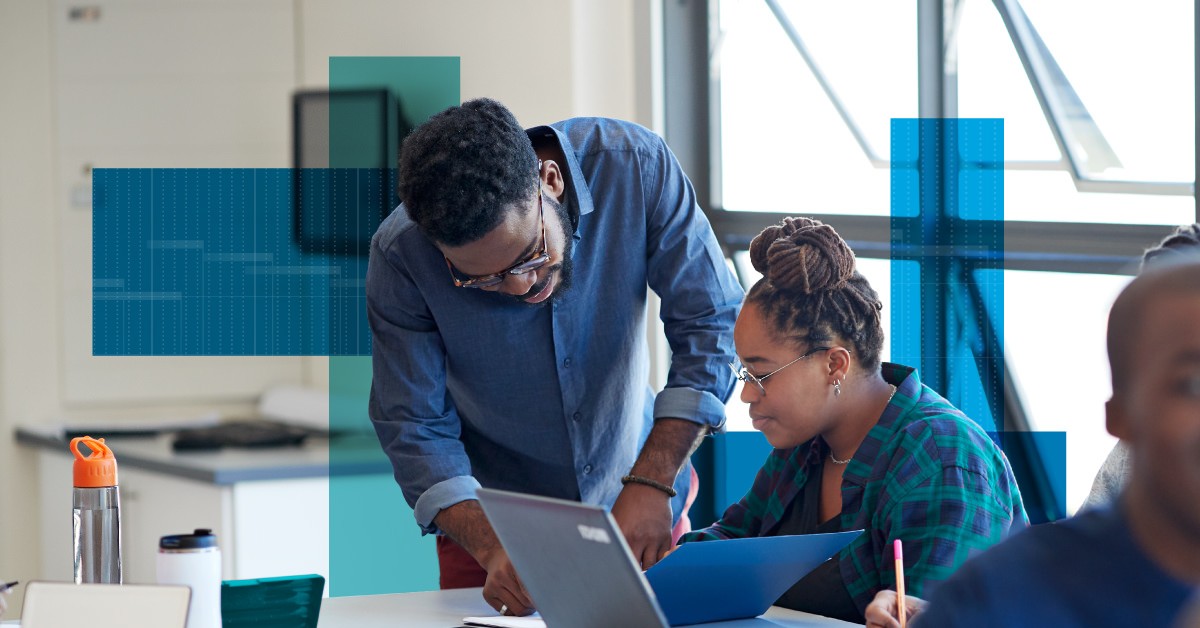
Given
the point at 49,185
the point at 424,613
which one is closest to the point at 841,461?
the point at 424,613

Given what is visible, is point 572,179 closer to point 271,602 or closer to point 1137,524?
point 271,602

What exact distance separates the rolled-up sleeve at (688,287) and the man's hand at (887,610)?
543 millimetres

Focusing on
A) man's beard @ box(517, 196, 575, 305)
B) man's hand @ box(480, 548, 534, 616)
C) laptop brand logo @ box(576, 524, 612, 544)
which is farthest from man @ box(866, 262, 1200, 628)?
man's beard @ box(517, 196, 575, 305)

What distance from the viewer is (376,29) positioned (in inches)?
146

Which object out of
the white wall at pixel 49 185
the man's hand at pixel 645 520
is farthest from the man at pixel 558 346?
the white wall at pixel 49 185

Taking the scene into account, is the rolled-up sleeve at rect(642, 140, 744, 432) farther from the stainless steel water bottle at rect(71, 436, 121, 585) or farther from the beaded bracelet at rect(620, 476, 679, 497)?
the stainless steel water bottle at rect(71, 436, 121, 585)

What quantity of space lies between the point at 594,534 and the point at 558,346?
3.26ft

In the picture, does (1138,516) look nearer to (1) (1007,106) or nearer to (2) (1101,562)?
(2) (1101,562)

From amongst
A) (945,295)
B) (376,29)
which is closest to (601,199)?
(945,295)

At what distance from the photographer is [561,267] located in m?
2.03

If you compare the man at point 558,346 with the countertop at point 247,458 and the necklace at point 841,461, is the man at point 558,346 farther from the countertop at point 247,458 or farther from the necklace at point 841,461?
the countertop at point 247,458

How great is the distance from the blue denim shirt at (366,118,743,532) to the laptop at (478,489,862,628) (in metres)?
0.46

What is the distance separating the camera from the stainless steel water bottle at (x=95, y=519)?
1.74 metres

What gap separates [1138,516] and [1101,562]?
0.04 meters
